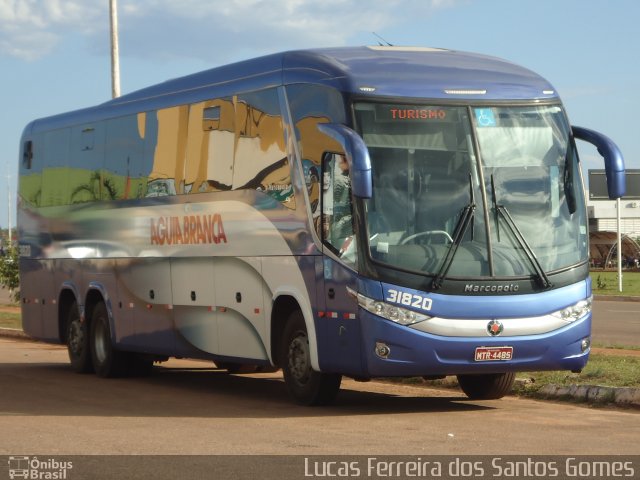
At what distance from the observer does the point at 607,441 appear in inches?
454

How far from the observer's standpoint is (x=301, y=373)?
14.7 meters

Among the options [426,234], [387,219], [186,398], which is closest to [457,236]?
[426,234]

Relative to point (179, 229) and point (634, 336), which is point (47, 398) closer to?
point (179, 229)

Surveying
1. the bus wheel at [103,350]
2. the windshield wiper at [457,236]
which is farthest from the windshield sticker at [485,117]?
the bus wheel at [103,350]

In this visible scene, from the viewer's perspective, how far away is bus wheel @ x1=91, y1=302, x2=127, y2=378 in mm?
19906

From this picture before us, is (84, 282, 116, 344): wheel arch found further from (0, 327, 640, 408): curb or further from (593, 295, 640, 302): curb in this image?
(593, 295, 640, 302): curb

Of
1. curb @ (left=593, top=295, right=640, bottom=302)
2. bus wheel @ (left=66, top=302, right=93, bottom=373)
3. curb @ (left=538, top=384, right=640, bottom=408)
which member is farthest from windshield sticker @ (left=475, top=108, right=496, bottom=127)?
curb @ (left=593, top=295, right=640, bottom=302)

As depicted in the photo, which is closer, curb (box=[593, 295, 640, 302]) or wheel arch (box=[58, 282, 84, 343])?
wheel arch (box=[58, 282, 84, 343])

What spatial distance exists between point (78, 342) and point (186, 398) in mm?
5077

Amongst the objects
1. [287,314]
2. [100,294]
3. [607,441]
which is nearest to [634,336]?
[100,294]

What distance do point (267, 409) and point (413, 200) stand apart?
2742 mm

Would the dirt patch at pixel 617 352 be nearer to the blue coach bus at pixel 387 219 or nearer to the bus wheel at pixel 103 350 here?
the blue coach bus at pixel 387 219

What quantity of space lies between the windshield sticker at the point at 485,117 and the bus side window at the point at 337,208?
1.44m

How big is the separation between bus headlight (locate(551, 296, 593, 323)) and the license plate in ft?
2.11
